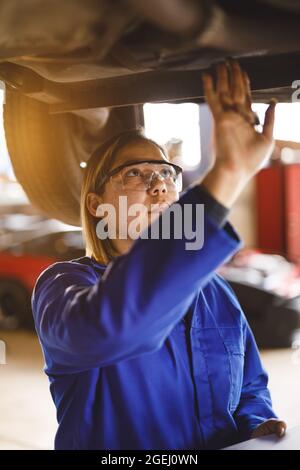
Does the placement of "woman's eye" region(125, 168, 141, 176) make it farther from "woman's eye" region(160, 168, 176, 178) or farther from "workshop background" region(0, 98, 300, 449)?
"workshop background" region(0, 98, 300, 449)

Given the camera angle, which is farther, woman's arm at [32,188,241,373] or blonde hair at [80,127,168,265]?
blonde hair at [80,127,168,265]

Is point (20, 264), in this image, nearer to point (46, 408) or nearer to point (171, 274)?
point (46, 408)

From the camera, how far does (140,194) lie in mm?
1139

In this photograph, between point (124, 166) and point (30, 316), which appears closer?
point (124, 166)

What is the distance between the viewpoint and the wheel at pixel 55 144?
61.4 inches

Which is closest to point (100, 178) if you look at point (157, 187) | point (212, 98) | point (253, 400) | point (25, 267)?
point (157, 187)

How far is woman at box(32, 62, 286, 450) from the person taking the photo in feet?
2.69

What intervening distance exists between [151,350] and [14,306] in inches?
198

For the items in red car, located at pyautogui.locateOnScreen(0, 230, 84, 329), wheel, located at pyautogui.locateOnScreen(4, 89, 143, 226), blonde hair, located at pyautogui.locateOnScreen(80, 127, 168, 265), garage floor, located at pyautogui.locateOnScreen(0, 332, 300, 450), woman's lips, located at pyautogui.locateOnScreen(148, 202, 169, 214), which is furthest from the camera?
red car, located at pyautogui.locateOnScreen(0, 230, 84, 329)

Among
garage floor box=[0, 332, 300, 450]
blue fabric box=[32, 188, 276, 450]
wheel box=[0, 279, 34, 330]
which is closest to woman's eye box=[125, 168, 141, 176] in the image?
blue fabric box=[32, 188, 276, 450]

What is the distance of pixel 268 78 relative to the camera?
1098mm

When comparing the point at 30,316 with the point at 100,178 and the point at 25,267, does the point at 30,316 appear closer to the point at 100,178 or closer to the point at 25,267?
the point at 25,267

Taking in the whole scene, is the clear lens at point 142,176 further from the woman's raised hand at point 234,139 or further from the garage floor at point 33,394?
the garage floor at point 33,394

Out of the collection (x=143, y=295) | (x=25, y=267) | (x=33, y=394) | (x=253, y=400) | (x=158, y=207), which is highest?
(x=158, y=207)
